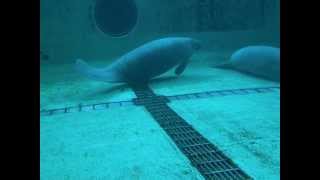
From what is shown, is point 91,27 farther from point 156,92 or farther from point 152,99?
point 152,99

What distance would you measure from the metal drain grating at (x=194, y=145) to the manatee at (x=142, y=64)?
130 centimetres

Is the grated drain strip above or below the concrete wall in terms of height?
below

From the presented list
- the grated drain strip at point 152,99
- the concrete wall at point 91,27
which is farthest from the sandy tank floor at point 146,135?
the concrete wall at point 91,27

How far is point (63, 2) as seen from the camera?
10.7m

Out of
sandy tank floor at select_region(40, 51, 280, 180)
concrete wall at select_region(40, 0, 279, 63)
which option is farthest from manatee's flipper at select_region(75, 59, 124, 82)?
concrete wall at select_region(40, 0, 279, 63)

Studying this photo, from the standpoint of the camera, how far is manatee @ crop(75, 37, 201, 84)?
6.86 metres

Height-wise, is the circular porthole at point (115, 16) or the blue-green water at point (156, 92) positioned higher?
the circular porthole at point (115, 16)

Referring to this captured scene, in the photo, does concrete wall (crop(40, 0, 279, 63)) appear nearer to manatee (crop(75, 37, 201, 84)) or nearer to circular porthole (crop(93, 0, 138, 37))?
circular porthole (crop(93, 0, 138, 37))

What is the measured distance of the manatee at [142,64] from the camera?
22.5 feet

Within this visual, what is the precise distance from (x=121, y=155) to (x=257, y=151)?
4.57 feet

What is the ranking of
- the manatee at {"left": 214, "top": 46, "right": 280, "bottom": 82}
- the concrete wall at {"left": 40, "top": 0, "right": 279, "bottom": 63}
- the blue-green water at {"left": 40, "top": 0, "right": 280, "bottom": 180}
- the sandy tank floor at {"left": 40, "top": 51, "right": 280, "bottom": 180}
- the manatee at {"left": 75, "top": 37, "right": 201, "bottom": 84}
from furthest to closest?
the concrete wall at {"left": 40, "top": 0, "right": 279, "bottom": 63} < the manatee at {"left": 214, "top": 46, "right": 280, "bottom": 82} < the manatee at {"left": 75, "top": 37, "right": 201, "bottom": 84} < the blue-green water at {"left": 40, "top": 0, "right": 280, "bottom": 180} < the sandy tank floor at {"left": 40, "top": 51, "right": 280, "bottom": 180}

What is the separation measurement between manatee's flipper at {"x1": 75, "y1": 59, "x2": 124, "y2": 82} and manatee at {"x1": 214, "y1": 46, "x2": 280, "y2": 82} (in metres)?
3.03

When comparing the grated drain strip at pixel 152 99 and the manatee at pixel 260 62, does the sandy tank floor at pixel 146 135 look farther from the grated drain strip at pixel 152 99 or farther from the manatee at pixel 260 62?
the manatee at pixel 260 62
